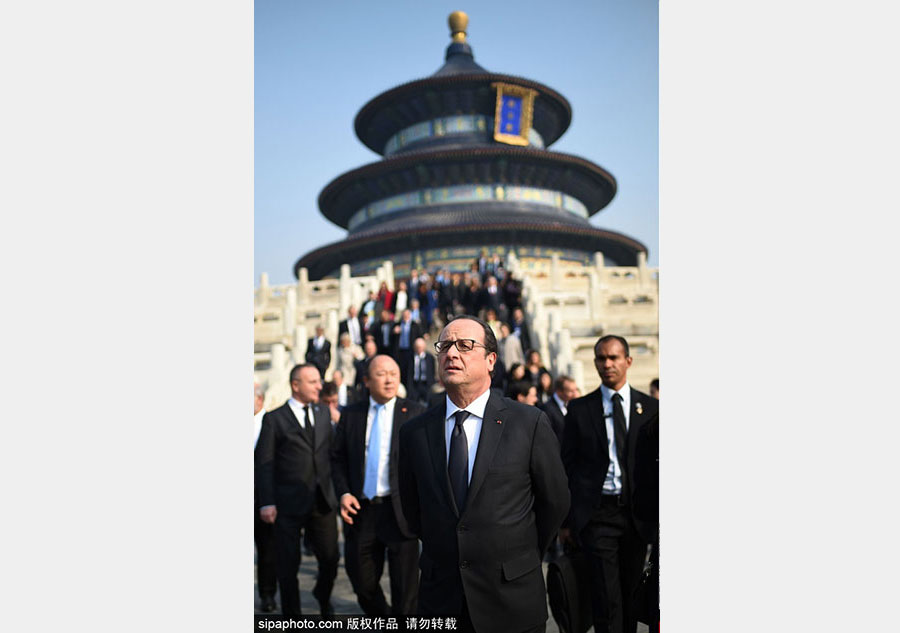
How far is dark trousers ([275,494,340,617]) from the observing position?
458 cm

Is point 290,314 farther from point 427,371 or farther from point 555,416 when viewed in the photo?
point 555,416

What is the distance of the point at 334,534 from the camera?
16.0ft

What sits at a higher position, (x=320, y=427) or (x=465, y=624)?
(x=320, y=427)

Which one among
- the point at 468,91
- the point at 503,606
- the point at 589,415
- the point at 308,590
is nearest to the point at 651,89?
the point at 589,415

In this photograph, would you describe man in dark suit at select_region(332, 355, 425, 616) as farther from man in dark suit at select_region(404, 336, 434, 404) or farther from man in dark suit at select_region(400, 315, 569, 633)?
man in dark suit at select_region(404, 336, 434, 404)

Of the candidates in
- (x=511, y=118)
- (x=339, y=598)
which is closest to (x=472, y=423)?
(x=339, y=598)

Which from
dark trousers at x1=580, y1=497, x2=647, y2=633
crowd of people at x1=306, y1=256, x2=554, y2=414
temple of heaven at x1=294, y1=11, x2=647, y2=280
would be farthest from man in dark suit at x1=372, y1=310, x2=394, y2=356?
temple of heaven at x1=294, y1=11, x2=647, y2=280

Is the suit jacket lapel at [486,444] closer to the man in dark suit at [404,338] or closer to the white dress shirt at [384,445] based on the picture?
the white dress shirt at [384,445]

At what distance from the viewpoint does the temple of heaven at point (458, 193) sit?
18281mm

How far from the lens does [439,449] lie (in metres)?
3.03

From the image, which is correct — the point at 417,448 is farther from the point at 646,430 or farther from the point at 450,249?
the point at 450,249

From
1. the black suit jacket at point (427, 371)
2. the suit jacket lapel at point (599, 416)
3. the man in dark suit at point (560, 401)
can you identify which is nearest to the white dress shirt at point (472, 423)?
the suit jacket lapel at point (599, 416)

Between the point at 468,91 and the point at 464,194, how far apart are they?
348cm

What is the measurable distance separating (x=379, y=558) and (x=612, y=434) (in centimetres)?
169
